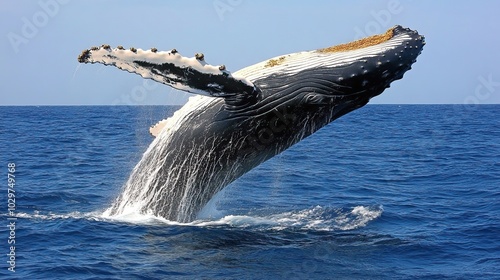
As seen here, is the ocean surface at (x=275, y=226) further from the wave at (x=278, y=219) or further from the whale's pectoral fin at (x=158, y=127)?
the whale's pectoral fin at (x=158, y=127)

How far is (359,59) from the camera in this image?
10578 mm

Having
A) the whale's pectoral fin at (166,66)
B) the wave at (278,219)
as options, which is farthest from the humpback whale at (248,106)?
the wave at (278,219)

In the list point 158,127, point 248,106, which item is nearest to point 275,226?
→ point 158,127

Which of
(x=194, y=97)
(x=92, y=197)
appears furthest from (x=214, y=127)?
(x=92, y=197)

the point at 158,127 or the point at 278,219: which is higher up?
the point at 158,127

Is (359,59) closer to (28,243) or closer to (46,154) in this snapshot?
(28,243)

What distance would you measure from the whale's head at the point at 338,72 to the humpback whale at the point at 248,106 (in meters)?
0.01

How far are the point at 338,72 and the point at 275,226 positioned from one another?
3.55 meters

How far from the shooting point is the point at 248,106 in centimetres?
1072

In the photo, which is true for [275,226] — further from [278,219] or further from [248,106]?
[248,106]

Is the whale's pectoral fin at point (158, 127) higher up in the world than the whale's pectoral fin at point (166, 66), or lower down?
→ lower down

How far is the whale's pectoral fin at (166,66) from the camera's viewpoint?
933 cm

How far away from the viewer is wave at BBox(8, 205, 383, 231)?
1248 cm

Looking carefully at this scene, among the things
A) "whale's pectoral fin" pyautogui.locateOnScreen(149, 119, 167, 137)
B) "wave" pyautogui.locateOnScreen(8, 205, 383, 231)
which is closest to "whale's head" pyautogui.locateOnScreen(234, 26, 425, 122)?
"whale's pectoral fin" pyautogui.locateOnScreen(149, 119, 167, 137)
